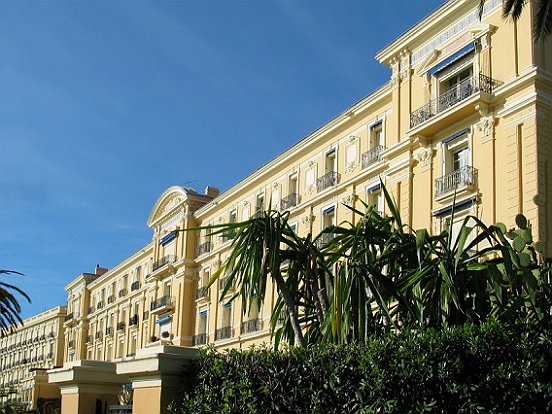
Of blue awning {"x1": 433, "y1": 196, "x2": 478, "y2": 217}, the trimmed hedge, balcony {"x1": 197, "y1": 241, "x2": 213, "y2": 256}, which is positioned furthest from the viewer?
balcony {"x1": 197, "y1": 241, "x2": 213, "y2": 256}

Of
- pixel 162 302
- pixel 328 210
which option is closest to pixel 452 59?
pixel 328 210

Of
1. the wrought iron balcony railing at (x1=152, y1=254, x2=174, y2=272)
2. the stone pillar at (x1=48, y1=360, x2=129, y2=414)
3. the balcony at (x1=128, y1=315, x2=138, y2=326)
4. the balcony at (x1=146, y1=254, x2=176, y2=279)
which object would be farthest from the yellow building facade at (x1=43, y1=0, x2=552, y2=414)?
the balcony at (x1=128, y1=315, x2=138, y2=326)

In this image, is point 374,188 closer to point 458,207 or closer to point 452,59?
point 458,207

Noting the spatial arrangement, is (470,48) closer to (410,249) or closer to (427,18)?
(427,18)

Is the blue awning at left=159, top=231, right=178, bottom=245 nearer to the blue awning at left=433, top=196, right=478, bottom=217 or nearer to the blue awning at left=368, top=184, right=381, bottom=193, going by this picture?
the blue awning at left=368, top=184, right=381, bottom=193

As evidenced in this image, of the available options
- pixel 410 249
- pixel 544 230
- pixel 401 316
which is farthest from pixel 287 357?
→ pixel 544 230

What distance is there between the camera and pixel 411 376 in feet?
32.4

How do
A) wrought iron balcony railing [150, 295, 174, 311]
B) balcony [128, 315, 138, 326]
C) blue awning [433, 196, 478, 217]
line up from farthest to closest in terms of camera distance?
balcony [128, 315, 138, 326], wrought iron balcony railing [150, 295, 174, 311], blue awning [433, 196, 478, 217]

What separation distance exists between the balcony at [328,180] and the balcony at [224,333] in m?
10.6

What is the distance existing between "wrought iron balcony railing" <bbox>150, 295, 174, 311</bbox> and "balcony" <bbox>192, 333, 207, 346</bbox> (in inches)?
144

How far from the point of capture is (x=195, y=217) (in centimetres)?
5228

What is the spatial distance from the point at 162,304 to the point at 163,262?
2945mm

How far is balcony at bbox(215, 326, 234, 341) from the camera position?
1765 inches

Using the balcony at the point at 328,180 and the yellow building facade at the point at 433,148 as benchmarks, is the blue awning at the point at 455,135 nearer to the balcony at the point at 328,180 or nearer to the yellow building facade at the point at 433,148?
the yellow building facade at the point at 433,148
